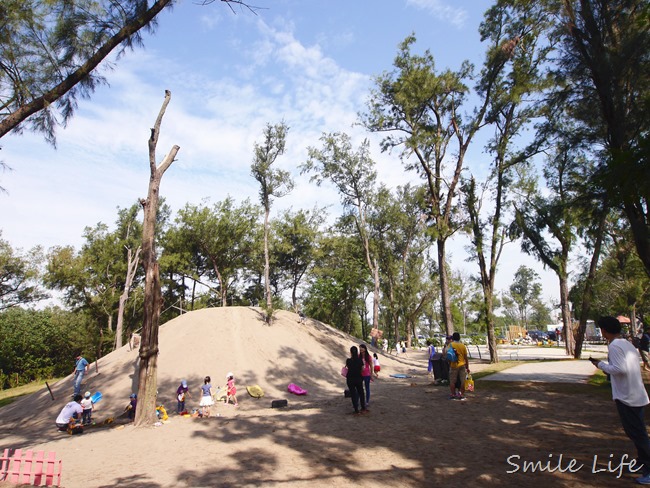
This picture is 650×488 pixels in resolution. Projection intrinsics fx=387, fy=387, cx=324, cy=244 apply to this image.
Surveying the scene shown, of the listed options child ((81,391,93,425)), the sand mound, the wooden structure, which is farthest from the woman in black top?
child ((81,391,93,425))

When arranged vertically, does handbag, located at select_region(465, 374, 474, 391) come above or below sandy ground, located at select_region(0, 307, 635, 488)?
above

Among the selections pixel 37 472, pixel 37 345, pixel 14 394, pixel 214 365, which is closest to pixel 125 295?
pixel 14 394

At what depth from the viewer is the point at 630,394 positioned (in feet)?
15.5

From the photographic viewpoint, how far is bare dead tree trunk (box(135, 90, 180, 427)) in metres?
11.8

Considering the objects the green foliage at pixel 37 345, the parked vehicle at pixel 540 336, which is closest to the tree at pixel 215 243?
the green foliage at pixel 37 345

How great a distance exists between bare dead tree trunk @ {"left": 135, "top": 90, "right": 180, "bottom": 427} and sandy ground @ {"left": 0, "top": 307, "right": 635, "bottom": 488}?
77cm

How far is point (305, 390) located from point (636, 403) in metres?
14.0

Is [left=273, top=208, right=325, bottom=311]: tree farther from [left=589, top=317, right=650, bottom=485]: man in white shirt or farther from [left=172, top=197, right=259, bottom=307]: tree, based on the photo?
[left=589, top=317, right=650, bottom=485]: man in white shirt

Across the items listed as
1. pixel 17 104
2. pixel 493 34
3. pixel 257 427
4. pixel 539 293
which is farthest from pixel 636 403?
pixel 539 293

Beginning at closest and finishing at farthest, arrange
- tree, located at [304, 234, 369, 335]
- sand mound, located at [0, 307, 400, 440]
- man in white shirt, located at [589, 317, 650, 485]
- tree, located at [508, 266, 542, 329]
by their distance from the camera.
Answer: man in white shirt, located at [589, 317, 650, 485], sand mound, located at [0, 307, 400, 440], tree, located at [304, 234, 369, 335], tree, located at [508, 266, 542, 329]

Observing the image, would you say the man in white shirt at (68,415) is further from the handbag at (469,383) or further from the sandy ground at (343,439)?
the handbag at (469,383)

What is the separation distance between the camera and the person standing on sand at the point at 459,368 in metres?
10.5

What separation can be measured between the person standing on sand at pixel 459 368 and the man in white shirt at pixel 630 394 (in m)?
5.63

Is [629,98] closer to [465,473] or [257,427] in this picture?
[465,473]
